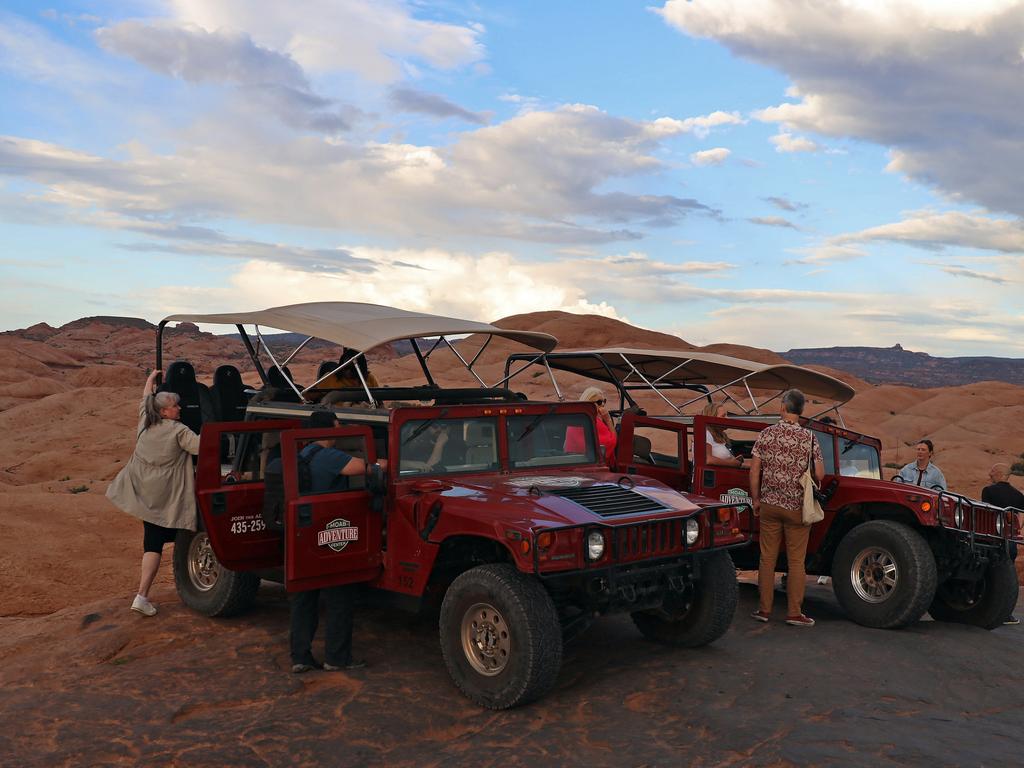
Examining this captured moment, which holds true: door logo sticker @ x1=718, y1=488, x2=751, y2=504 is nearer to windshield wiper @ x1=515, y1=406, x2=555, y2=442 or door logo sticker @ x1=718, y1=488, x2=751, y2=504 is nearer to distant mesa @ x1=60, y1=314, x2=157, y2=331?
windshield wiper @ x1=515, y1=406, x2=555, y2=442

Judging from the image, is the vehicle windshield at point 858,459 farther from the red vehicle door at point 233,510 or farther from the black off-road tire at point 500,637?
the red vehicle door at point 233,510

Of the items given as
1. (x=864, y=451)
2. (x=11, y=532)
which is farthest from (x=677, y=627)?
(x=11, y=532)

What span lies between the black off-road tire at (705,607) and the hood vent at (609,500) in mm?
706

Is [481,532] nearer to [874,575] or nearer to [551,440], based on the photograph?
[551,440]

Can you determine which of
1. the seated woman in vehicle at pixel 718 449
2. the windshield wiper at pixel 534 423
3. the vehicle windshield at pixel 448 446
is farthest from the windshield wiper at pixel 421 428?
the seated woman in vehicle at pixel 718 449

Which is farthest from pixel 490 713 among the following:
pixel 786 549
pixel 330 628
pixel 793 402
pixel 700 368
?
pixel 700 368

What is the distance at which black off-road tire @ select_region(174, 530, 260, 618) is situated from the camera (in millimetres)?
7301

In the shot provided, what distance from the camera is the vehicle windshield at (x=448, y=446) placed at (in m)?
6.32

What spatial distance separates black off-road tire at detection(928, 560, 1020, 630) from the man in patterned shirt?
1467 mm

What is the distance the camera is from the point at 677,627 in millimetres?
6562

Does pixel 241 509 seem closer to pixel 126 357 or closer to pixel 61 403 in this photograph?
pixel 61 403

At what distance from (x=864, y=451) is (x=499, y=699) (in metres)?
4.82

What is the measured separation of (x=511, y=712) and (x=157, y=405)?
3.97m

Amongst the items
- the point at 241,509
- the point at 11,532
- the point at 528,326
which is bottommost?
the point at 11,532
